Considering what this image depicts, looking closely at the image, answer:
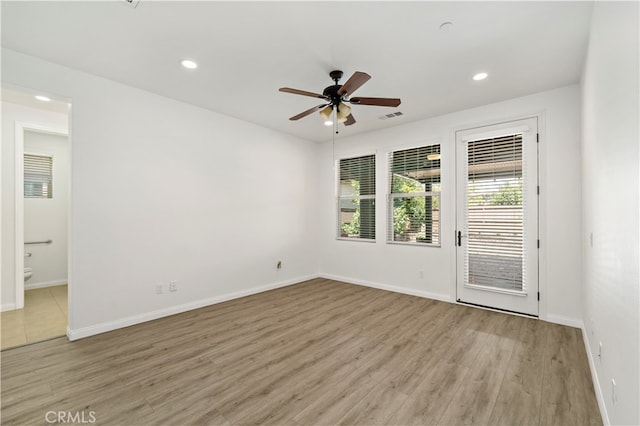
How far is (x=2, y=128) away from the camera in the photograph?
151 inches

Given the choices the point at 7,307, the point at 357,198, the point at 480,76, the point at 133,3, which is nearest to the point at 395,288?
the point at 357,198

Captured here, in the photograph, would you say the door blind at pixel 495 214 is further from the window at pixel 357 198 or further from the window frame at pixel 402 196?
the window at pixel 357 198

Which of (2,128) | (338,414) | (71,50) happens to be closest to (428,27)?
(338,414)

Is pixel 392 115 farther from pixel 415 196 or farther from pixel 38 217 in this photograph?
pixel 38 217

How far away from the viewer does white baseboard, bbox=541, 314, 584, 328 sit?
328 cm

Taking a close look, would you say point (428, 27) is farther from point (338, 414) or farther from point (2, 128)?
point (2, 128)

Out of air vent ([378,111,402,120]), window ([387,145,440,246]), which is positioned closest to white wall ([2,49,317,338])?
air vent ([378,111,402,120])

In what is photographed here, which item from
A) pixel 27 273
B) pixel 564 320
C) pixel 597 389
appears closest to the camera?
pixel 597 389

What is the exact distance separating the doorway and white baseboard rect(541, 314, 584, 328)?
15 cm

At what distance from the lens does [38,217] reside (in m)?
5.02

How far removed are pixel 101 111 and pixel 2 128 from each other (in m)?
1.99

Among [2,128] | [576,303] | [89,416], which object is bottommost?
[89,416]

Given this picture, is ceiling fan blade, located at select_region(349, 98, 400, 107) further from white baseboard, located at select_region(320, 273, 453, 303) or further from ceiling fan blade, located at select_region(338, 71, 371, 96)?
white baseboard, located at select_region(320, 273, 453, 303)

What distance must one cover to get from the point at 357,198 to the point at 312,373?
3.72m
